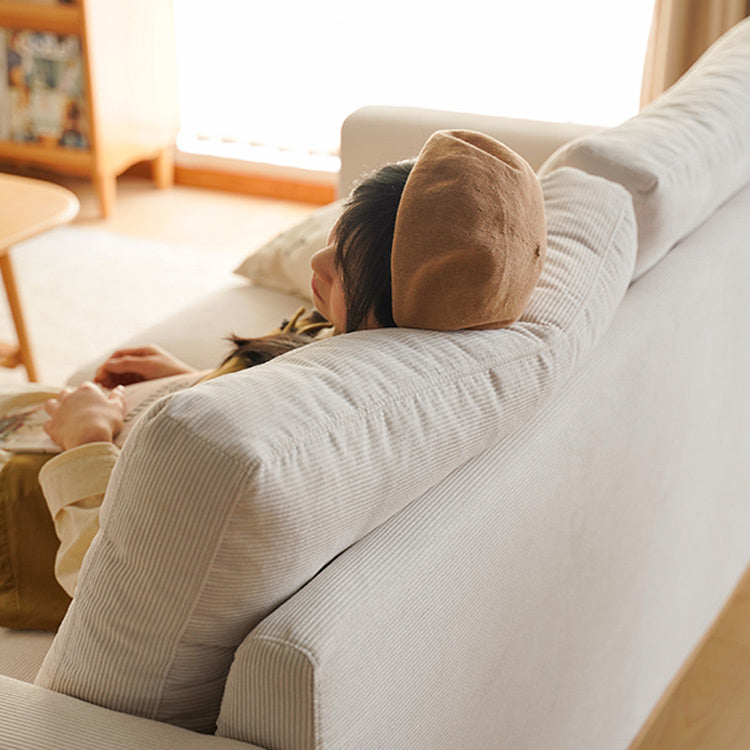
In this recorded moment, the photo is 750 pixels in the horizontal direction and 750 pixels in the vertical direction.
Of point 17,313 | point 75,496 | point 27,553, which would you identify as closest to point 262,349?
point 75,496

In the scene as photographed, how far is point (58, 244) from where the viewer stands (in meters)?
3.39

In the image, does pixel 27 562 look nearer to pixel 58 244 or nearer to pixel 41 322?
pixel 41 322

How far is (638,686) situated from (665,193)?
66 cm

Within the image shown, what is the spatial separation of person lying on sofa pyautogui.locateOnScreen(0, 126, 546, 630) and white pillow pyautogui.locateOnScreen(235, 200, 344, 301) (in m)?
0.68

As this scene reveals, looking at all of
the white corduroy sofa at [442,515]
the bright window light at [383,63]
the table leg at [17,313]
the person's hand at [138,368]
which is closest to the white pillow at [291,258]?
the person's hand at [138,368]

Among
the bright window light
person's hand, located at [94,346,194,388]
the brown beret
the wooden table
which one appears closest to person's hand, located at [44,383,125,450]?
person's hand, located at [94,346,194,388]

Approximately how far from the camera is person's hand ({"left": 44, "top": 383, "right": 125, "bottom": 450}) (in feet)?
3.87

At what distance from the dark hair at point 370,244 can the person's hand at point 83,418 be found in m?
0.42

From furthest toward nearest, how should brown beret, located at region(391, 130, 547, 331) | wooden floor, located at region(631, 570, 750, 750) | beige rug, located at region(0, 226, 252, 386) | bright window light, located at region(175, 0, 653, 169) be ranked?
bright window light, located at region(175, 0, 653, 169) < beige rug, located at region(0, 226, 252, 386) < wooden floor, located at region(631, 570, 750, 750) < brown beret, located at region(391, 130, 547, 331)

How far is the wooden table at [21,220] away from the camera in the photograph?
84.7 inches

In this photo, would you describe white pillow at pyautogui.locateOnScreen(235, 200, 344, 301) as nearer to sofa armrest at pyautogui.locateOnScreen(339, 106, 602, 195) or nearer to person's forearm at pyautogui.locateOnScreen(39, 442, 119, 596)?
sofa armrest at pyautogui.locateOnScreen(339, 106, 602, 195)

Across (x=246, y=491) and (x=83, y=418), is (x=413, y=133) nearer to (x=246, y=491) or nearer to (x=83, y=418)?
(x=83, y=418)

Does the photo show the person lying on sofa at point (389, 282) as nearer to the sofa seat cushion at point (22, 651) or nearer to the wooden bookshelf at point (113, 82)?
the sofa seat cushion at point (22, 651)

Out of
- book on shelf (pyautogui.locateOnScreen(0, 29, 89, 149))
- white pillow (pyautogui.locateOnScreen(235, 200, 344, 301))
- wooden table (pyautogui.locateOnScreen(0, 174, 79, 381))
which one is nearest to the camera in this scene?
white pillow (pyautogui.locateOnScreen(235, 200, 344, 301))
